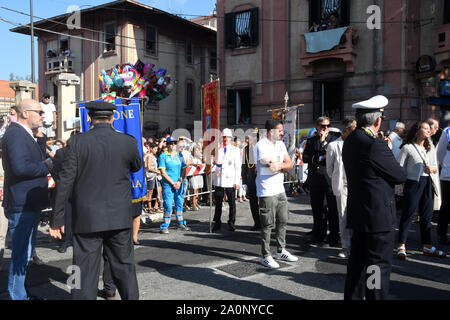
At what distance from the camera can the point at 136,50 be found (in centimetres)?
2697

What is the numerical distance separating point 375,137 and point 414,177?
108 inches

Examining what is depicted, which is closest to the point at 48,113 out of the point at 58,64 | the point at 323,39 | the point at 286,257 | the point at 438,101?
the point at 286,257

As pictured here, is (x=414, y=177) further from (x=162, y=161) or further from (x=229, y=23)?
(x=229, y=23)

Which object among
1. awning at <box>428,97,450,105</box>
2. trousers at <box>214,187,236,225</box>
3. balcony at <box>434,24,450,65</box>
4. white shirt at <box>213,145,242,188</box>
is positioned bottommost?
trousers at <box>214,187,236,225</box>

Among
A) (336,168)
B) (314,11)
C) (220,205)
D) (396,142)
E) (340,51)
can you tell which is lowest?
(220,205)

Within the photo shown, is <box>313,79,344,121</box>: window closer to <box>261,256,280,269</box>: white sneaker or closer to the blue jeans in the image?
<box>261,256,280,269</box>: white sneaker

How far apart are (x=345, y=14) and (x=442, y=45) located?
4305mm

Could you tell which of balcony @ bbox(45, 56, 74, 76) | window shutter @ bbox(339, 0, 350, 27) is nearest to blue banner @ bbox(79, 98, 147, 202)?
window shutter @ bbox(339, 0, 350, 27)

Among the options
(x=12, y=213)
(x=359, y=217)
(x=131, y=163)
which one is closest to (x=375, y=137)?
(x=359, y=217)

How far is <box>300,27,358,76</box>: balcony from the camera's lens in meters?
17.8

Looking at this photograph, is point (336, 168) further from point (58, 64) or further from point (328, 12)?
point (58, 64)

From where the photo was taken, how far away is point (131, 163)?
155 inches

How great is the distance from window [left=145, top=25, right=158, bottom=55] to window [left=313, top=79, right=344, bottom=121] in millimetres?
13380

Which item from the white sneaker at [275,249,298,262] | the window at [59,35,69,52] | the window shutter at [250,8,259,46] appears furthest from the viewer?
the window at [59,35,69,52]
